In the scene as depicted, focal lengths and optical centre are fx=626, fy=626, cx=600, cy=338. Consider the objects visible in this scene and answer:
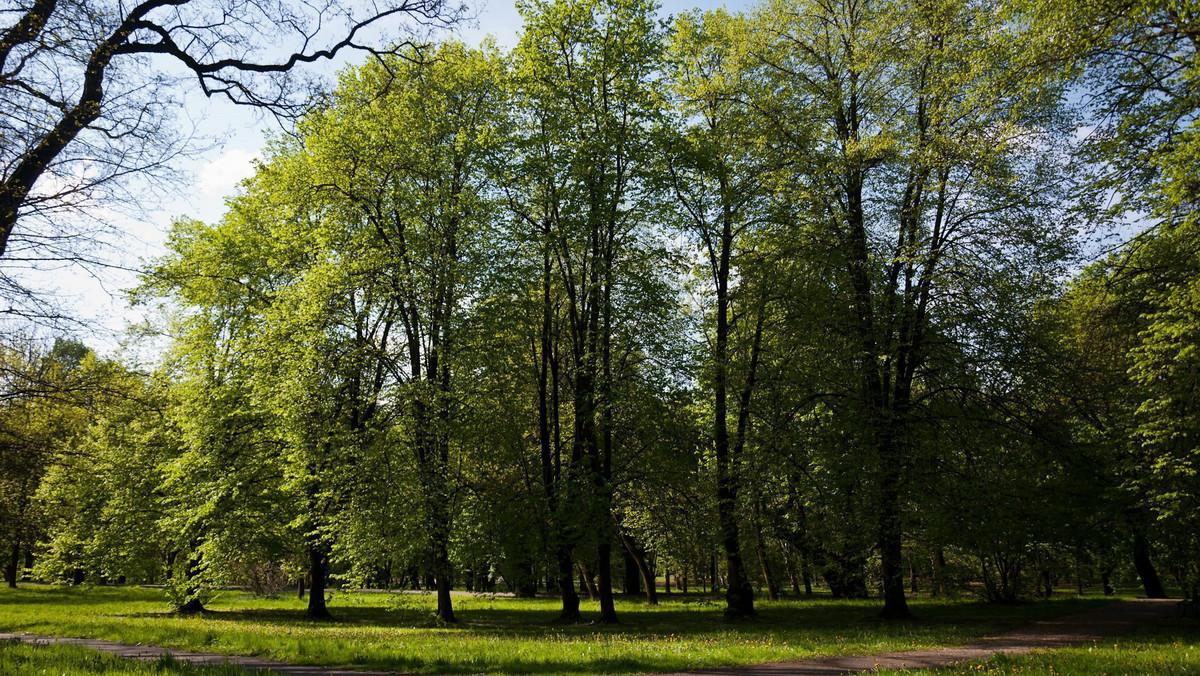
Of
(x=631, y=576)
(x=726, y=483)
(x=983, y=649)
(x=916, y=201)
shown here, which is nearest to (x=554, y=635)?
(x=726, y=483)

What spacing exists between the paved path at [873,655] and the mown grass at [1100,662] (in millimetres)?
798

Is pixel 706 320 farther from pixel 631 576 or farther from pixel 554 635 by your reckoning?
pixel 631 576

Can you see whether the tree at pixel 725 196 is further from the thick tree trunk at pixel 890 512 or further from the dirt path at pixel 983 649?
the dirt path at pixel 983 649

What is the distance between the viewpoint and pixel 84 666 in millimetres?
8844

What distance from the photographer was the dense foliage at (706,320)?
1748 cm

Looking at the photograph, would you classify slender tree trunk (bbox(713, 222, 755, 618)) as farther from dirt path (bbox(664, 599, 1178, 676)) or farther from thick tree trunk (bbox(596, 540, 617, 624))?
dirt path (bbox(664, 599, 1178, 676))

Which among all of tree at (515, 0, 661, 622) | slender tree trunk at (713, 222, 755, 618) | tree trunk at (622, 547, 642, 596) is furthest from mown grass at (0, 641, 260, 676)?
tree trunk at (622, 547, 642, 596)

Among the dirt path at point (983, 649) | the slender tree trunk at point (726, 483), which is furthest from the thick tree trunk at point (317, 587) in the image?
the dirt path at point (983, 649)

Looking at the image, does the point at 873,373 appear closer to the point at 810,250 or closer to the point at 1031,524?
the point at 810,250

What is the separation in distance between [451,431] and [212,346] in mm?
13164

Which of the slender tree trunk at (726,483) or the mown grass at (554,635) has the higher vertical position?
the slender tree trunk at (726,483)

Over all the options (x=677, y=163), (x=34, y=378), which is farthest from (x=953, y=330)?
(x=34, y=378)

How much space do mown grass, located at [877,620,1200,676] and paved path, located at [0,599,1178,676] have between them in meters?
0.80

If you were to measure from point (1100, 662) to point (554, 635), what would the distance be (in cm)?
1106
